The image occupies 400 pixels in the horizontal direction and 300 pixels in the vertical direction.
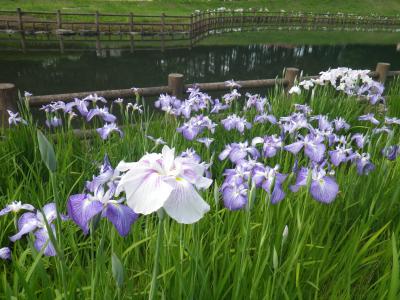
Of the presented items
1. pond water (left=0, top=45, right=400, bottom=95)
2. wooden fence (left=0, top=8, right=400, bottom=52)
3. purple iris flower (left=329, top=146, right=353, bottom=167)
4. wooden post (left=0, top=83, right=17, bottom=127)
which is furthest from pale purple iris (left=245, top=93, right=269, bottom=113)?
wooden fence (left=0, top=8, right=400, bottom=52)

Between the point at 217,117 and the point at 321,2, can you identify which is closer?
the point at 217,117

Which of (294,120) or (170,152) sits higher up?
(170,152)

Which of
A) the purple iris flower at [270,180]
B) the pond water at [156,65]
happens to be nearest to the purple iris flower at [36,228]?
the purple iris flower at [270,180]

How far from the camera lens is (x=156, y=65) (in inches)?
670

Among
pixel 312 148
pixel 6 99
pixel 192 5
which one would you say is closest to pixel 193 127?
pixel 312 148

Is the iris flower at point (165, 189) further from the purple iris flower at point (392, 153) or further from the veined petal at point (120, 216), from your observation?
the purple iris flower at point (392, 153)

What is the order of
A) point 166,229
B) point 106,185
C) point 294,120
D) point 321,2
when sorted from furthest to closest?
point 321,2, point 294,120, point 166,229, point 106,185

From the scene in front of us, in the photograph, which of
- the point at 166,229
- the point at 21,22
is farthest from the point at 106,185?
the point at 21,22

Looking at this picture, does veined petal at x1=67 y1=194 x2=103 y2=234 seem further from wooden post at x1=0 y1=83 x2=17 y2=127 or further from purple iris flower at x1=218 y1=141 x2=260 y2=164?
wooden post at x1=0 y1=83 x2=17 y2=127

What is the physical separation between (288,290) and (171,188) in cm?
89

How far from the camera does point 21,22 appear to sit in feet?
63.2

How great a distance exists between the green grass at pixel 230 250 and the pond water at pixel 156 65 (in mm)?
11142

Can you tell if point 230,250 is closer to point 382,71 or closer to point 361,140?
point 361,140

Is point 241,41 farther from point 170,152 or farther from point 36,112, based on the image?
point 170,152
